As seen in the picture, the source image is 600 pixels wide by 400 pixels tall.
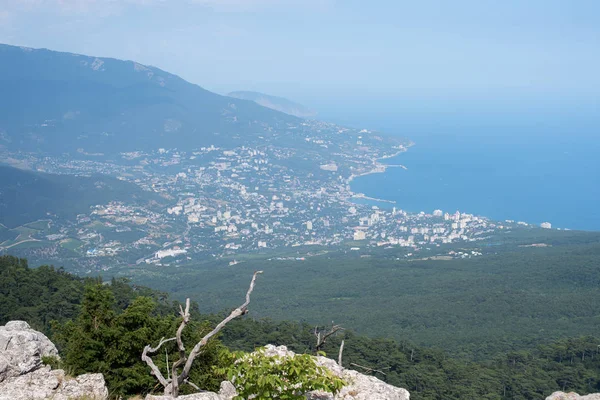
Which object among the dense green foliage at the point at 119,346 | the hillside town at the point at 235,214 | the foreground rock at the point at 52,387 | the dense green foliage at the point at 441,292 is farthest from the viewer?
the hillside town at the point at 235,214

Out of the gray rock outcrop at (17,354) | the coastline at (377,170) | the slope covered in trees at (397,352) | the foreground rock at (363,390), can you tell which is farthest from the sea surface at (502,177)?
the gray rock outcrop at (17,354)

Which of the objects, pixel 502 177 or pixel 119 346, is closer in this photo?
pixel 119 346

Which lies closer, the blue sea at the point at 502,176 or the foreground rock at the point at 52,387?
the foreground rock at the point at 52,387

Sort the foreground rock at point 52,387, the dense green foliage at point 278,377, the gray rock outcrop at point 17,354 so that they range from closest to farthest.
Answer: the dense green foliage at point 278,377 → the foreground rock at point 52,387 → the gray rock outcrop at point 17,354

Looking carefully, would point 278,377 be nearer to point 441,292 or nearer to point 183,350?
point 183,350

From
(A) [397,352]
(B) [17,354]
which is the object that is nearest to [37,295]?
(A) [397,352]

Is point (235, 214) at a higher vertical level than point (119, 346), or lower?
lower

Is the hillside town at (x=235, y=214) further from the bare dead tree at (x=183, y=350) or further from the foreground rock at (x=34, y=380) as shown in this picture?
the bare dead tree at (x=183, y=350)
